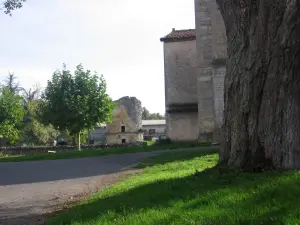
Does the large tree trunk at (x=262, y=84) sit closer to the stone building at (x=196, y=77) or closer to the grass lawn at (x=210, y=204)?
the grass lawn at (x=210, y=204)

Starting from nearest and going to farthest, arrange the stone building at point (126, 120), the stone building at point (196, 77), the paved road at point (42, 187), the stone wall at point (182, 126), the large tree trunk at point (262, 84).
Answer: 1. the large tree trunk at point (262, 84)
2. the paved road at point (42, 187)
3. the stone building at point (196, 77)
4. the stone wall at point (182, 126)
5. the stone building at point (126, 120)

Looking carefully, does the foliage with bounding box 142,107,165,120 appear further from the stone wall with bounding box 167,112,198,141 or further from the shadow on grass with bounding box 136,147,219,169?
the shadow on grass with bounding box 136,147,219,169

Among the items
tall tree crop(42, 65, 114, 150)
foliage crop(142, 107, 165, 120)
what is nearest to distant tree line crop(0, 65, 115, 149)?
tall tree crop(42, 65, 114, 150)

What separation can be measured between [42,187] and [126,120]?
161 ft

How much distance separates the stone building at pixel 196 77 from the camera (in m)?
27.0

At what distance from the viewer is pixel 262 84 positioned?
25.7 ft

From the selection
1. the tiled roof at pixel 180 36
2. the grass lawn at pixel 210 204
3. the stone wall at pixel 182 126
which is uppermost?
the tiled roof at pixel 180 36

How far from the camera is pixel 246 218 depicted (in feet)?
15.2

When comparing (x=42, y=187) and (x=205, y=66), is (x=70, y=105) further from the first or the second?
(x=42, y=187)

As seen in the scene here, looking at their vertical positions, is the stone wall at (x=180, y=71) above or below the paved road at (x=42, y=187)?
above

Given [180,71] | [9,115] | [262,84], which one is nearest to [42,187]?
[262,84]

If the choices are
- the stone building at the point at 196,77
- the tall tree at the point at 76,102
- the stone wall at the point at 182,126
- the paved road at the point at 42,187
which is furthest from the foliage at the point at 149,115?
the paved road at the point at 42,187

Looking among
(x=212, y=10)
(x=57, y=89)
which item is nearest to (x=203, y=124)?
(x=212, y=10)

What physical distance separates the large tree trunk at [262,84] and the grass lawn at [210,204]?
0.60 metres
